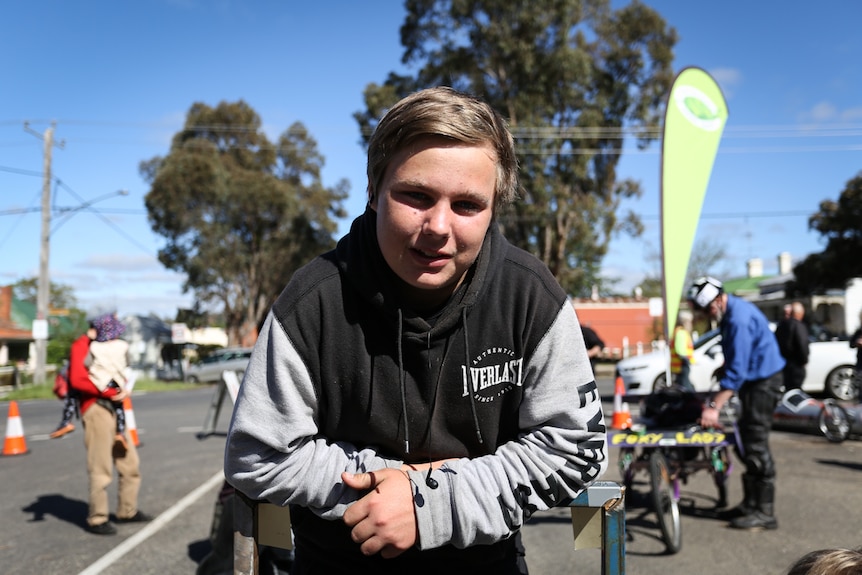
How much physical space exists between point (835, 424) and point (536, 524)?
6187 millimetres

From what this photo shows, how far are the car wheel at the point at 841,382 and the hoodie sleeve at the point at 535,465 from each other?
15.5 m

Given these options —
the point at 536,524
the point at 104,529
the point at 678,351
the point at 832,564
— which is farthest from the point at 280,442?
the point at 678,351

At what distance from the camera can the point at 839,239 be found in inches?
1388

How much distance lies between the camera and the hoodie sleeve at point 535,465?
4.83 feet

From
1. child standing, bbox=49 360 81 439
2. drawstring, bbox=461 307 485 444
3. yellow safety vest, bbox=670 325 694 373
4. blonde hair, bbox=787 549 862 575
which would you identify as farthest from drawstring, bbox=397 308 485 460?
yellow safety vest, bbox=670 325 694 373

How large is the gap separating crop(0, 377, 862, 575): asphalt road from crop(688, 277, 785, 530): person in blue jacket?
324 millimetres

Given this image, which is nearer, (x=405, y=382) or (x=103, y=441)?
(x=405, y=382)

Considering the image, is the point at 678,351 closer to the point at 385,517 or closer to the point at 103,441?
the point at 103,441

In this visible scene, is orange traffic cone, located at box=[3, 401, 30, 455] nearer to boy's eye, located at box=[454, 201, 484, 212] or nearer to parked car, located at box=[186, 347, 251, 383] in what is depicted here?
boy's eye, located at box=[454, 201, 484, 212]

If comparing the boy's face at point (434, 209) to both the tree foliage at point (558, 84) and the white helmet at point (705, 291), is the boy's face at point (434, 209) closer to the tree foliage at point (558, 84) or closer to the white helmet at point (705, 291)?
the white helmet at point (705, 291)

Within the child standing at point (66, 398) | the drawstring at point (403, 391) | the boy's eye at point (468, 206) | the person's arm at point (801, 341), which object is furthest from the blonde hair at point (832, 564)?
the person's arm at point (801, 341)

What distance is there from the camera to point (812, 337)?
16.2 meters

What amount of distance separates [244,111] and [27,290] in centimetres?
4382

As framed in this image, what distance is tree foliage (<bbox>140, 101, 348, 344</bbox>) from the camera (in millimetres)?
37312
